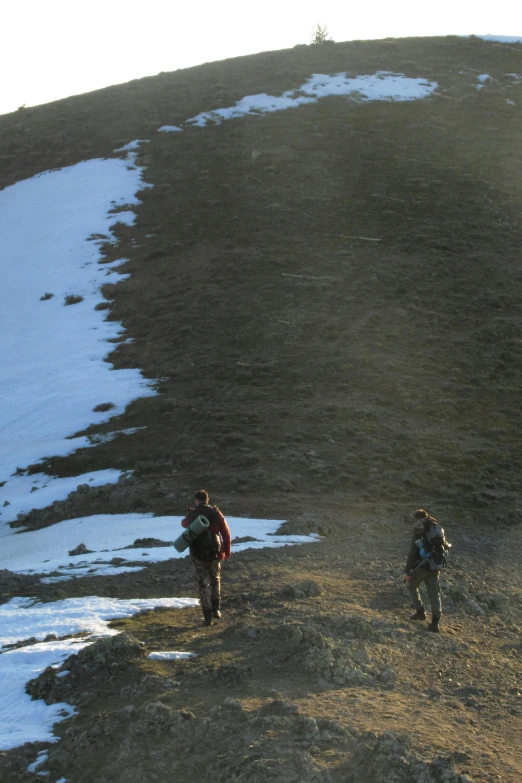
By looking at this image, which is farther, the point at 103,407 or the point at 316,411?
the point at 103,407

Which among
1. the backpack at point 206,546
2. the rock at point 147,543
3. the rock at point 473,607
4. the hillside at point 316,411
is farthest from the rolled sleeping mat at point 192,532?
the rock at point 147,543

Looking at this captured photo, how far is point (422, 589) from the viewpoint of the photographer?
10742 mm

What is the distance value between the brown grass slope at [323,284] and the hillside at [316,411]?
109mm

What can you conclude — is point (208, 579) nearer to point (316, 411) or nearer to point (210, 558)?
point (210, 558)

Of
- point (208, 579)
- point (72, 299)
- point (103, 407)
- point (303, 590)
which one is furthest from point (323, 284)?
point (208, 579)

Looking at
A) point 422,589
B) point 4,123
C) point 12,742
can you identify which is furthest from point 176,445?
point 4,123

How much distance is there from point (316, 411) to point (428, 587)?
1021 cm

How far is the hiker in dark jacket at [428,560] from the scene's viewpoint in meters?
9.26

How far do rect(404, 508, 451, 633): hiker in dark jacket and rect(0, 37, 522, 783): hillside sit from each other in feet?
1.34

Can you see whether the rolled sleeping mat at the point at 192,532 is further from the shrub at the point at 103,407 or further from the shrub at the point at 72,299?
the shrub at the point at 72,299

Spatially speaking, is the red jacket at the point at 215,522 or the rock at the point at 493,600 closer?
the red jacket at the point at 215,522

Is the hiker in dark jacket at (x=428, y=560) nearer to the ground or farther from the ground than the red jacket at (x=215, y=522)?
nearer to the ground

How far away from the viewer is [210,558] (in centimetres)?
918

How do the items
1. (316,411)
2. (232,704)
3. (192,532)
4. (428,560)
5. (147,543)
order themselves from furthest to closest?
1. (316,411)
2. (147,543)
3. (428,560)
4. (192,532)
5. (232,704)
